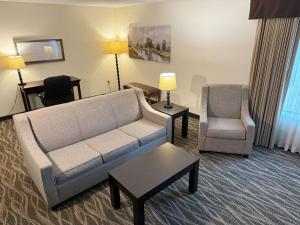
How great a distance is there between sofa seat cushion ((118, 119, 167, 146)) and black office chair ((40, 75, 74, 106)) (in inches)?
67.1

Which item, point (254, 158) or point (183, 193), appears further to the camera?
point (254, 158)

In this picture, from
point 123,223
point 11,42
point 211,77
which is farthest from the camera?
point 11,42

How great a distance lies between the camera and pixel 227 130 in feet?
9.21

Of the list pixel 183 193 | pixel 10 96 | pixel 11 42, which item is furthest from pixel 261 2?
pixel 10 96

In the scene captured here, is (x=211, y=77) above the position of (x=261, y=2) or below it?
below

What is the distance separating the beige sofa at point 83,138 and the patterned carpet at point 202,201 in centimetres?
16

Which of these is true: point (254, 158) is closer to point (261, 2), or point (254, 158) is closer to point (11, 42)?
point (261, 2)

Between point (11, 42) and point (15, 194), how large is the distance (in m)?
3.08

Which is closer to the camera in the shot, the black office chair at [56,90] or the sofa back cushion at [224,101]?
the sofa back cushion at [224,101]

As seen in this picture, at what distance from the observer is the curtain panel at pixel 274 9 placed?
95.4 inches

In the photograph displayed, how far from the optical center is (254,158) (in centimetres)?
289

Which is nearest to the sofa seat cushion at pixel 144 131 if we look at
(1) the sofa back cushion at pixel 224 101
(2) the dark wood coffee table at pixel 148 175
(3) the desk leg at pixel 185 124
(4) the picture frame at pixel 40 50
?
(2) the dark wood coffee table at pixel 148 175

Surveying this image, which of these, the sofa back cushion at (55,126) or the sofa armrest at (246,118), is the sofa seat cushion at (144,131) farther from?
the sofa armrest at (246,118)

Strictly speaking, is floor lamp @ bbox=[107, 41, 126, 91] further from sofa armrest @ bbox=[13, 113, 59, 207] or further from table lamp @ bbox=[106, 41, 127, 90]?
sofa armrest @ bbox=[13, 113, 59, 207]
